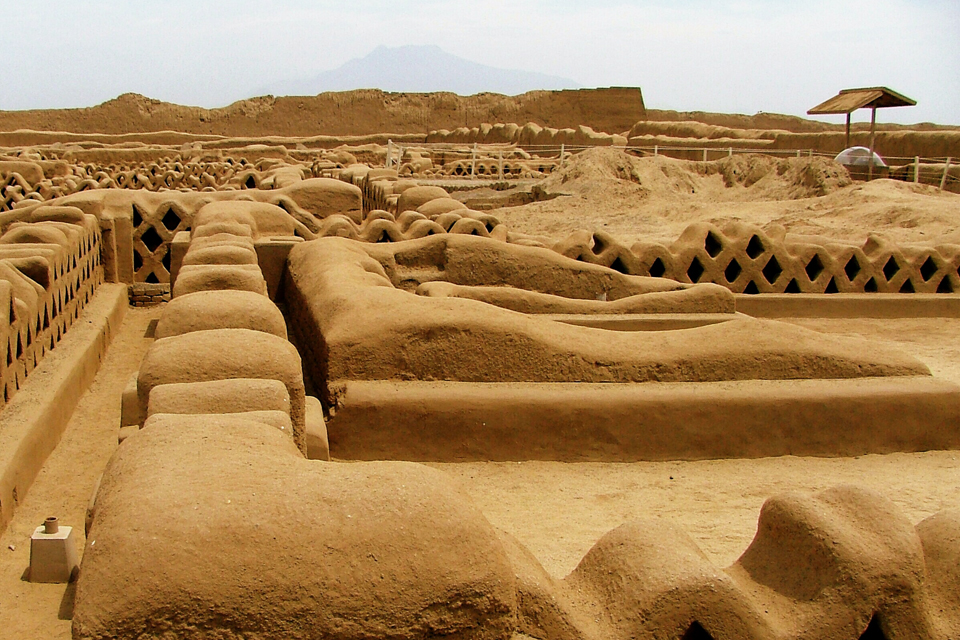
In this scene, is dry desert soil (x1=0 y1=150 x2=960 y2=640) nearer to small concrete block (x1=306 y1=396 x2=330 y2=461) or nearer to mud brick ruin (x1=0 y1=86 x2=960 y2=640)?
mud brick ruin (x1=0 y1=86 x2=960 y2=640)

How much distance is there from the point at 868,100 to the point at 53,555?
17232 millimetres

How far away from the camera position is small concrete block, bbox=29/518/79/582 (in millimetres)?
2752

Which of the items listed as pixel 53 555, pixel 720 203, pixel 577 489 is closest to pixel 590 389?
pixel 577 489

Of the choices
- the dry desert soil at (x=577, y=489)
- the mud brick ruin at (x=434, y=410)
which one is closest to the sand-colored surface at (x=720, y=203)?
the mud brick ruin at (x=434, y=410)

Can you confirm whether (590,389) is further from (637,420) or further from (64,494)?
(64,494)

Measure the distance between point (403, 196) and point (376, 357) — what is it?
5.69 meters

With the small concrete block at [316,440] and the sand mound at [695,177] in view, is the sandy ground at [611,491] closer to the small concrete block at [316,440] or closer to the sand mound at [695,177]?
the small concrete block at [316,440]

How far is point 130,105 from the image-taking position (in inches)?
1270

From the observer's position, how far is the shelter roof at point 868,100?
17.0 metres

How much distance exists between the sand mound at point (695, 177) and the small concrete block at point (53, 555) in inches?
514

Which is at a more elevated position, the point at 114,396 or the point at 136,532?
the point at 136,532

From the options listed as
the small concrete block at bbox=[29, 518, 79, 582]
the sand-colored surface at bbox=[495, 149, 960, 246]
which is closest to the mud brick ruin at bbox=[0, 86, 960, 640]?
the small concrete block at bbox=[29, 518, 79, 582]

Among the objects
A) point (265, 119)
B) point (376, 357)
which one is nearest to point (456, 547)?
point (376, 357)

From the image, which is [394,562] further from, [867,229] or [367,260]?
[867,229]
